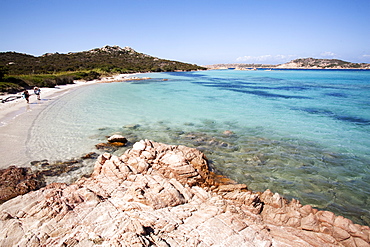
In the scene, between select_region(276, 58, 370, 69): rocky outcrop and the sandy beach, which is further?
select_region(276, 58, 370, 69): rocky outcrop

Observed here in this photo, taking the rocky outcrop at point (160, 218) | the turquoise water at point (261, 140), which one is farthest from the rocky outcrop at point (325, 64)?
the rocky outcrop at point (160, 218)

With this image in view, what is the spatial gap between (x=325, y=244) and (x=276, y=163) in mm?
4859

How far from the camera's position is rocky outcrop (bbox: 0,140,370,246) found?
4305 millimetres

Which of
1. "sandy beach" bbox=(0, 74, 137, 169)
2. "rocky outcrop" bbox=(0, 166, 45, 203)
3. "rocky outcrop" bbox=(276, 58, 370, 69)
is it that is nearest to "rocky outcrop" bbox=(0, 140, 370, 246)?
"rocky outcrop" bbox=(0, 166, 45, 203)

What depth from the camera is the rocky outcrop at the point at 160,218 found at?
4.30m

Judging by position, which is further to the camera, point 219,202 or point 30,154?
point 30,154

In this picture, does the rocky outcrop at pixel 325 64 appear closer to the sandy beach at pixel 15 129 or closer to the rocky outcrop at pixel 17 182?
the sandy beach at pixel 15 129

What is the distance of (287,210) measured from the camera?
5754 millimetres

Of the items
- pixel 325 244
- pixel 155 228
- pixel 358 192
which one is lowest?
pixel 358 192

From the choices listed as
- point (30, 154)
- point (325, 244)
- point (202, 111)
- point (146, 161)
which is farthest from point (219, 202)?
point (202, 111)

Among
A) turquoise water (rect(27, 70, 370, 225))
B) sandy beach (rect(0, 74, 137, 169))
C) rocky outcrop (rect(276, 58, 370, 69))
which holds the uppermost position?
rocky outcrop (rect(276, 58, 370, 69))

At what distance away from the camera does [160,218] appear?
4969 mm

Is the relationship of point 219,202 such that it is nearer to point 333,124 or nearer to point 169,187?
point 169,187

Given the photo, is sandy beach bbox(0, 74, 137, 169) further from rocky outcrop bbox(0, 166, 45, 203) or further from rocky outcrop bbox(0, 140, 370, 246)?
rocky outcrop bbox(0, 140, 370, 246)
